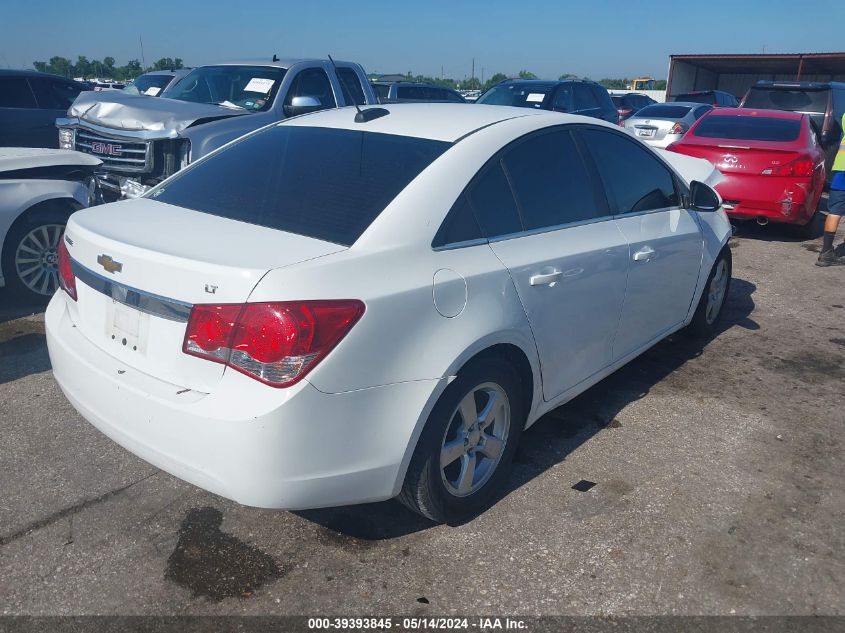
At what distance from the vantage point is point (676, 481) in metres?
3.48

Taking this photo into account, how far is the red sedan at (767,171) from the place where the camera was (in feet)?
26.9

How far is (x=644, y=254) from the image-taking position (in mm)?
3924

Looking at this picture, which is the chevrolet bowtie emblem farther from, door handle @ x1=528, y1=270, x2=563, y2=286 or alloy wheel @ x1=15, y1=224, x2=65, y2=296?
alloy wheel @ x1=15, y1=224, x2=65, y2=296

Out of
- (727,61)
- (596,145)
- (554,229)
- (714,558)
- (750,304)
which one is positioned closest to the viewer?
(714,558)

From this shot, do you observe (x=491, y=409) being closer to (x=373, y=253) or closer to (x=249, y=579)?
(x=373, y=253)

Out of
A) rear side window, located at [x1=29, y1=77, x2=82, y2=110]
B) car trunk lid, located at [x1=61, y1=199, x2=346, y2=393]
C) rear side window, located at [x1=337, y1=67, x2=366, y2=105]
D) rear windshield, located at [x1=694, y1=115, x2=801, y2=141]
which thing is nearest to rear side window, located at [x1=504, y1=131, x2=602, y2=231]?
car trunk lid, located at [x1=61, y1=199, x2=346, y2=393]

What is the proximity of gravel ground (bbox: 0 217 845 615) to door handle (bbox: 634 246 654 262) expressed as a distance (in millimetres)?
900

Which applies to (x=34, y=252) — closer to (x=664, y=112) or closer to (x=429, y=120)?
(x=429, y=120)

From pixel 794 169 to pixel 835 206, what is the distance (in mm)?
765

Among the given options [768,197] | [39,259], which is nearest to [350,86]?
[39,259]

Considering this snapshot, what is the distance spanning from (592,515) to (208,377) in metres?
1.73

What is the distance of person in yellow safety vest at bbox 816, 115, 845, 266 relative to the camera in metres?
7.55

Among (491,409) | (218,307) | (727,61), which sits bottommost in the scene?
(491,409)

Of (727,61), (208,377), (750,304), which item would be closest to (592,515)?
(208,377)
